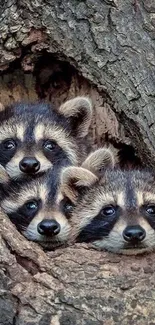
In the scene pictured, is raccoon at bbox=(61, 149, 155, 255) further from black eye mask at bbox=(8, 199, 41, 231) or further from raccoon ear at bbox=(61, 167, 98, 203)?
black eye mask at bbox=(8, 199, 41, 231)

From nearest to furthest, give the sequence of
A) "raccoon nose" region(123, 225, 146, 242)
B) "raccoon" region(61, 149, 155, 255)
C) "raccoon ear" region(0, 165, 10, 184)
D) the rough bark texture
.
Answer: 1. the rough bark texture
2. "raccoon nose" region(123, 225, 146, 242)
3. "raccoon" region(61, 149, 155, 255)
4. "raccoon ear" region(0, 165, 10, 184)

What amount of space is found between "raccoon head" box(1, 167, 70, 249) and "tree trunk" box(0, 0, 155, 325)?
39 centimetres

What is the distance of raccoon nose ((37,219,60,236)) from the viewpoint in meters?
5.86

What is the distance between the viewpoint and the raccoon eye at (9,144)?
695 centimetres

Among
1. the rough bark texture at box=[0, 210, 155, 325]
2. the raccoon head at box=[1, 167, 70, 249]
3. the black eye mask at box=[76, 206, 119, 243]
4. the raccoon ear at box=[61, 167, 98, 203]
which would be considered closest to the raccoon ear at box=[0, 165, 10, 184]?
the raccoon head at box=[1, 167, 70, 249]

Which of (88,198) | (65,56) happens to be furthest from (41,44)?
(88,198)

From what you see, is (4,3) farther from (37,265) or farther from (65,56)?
(37,265)

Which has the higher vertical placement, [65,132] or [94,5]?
[94,5]

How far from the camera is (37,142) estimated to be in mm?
6965

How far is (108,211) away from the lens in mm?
6027

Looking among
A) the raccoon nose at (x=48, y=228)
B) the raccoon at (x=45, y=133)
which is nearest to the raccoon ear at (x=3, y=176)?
the raccoon at (x=45, y=133)

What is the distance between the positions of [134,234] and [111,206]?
51 centimetres

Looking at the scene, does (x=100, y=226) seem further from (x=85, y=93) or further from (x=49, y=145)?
(x=85, y=93)

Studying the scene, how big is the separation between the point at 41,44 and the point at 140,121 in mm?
1029
